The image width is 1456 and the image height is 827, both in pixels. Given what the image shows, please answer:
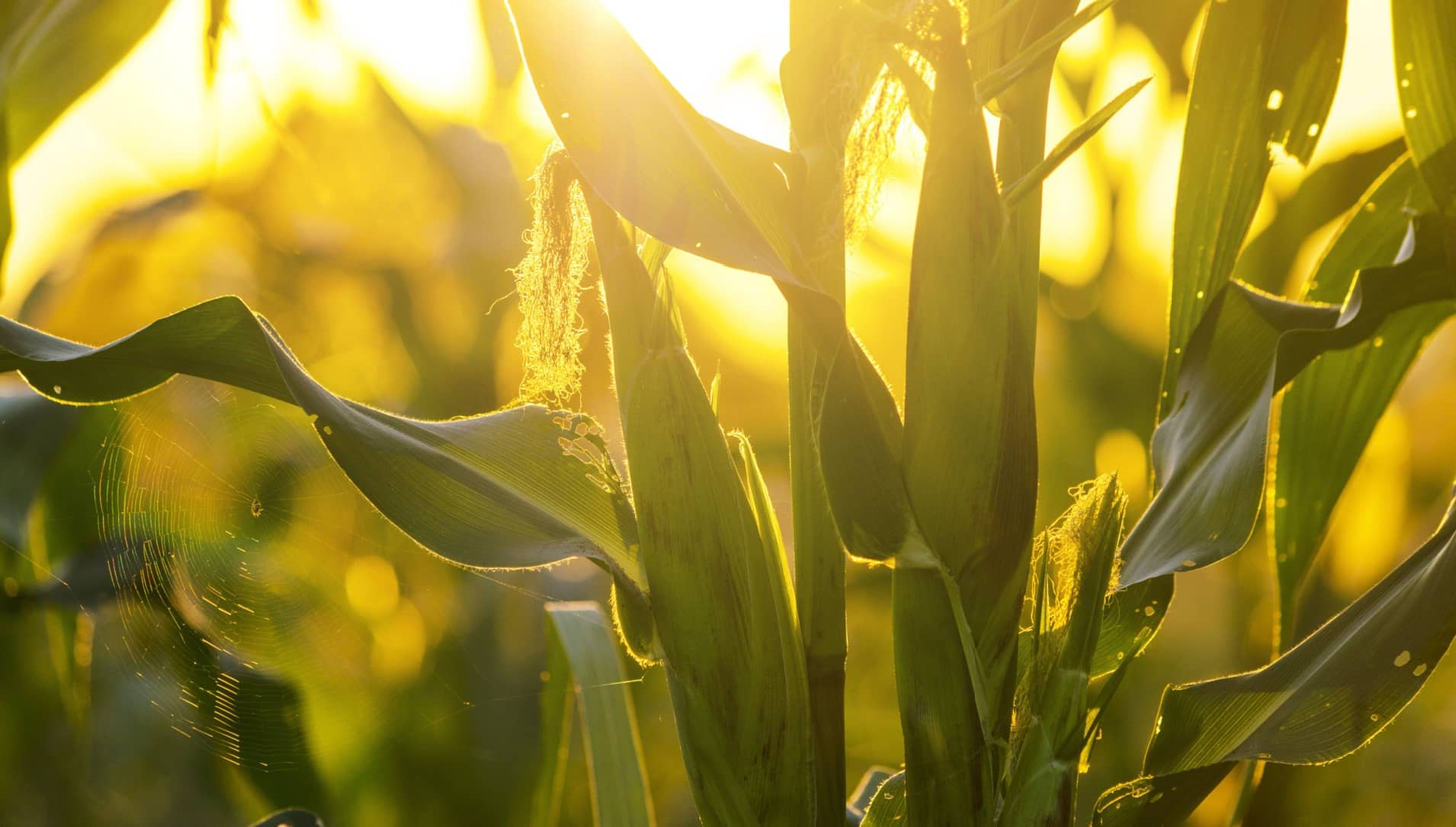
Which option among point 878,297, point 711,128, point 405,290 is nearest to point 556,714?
point 711,128

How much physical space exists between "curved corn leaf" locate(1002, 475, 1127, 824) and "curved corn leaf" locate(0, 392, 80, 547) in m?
0.50

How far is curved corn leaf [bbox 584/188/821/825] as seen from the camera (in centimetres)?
22

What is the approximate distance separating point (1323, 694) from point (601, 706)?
220 mm

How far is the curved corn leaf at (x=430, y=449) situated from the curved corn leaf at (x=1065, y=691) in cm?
10

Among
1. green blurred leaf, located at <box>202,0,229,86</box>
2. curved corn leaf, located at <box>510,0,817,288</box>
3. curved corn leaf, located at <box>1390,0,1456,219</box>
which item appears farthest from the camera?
green blurred leaf, located at <box>202,0,229,86</box>

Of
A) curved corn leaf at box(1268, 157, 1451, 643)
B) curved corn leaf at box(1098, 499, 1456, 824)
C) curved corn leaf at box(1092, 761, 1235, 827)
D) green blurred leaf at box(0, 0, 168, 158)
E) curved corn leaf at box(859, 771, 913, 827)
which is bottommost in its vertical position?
curved corn leaf at box(859, 771, 913, 827)

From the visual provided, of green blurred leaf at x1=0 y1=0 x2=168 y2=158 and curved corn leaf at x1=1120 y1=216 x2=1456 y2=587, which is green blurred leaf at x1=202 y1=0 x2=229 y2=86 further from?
curved corn leaf at x1=1120 y1=216 x2=1456 y2=587

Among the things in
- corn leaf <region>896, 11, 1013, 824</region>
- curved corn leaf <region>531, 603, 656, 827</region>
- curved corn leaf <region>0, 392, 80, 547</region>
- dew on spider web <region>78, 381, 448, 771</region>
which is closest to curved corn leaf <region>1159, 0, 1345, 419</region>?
corn leaf <region>896, 11, 1013, 824</region>

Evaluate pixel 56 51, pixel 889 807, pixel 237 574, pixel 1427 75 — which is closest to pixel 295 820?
pixel 237 574

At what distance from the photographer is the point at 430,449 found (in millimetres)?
256

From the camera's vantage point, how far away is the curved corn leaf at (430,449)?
24cm

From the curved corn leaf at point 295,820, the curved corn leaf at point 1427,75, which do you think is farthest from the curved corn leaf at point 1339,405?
the curved corn leaf at point 295,820

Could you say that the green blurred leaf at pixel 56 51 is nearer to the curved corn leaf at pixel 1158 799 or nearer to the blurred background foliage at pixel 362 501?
the blurred background foliage at pixel 362 501

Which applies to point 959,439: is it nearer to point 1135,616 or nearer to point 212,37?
point 1135,616
